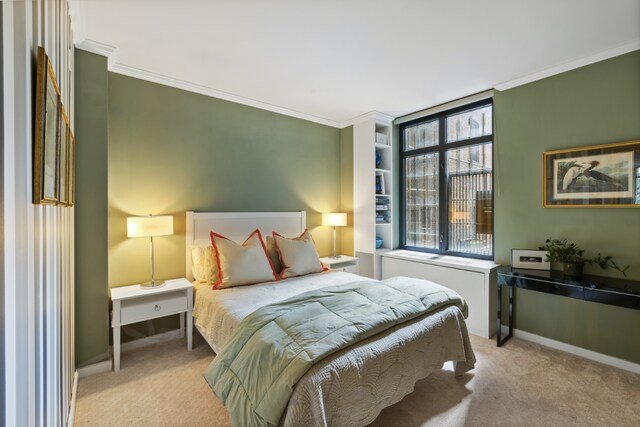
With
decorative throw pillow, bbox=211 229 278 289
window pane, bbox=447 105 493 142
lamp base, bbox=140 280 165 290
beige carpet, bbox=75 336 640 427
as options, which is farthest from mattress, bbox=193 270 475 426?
window pane, bbox=447 105 493 142

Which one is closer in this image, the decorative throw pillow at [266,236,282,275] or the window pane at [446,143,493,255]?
the decorative throw pillow at [266,236,282,275]

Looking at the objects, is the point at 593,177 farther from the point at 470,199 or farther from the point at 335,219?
the point at 335,219

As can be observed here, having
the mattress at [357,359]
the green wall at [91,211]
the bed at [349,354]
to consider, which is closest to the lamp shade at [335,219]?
the bed at [349,354]

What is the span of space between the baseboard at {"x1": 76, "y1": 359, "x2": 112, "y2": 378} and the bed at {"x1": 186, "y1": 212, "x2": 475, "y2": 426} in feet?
2.42

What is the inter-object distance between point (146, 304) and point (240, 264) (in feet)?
2.75

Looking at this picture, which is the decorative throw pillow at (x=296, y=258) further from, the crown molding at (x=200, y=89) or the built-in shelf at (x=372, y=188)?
the crown molding at (x=200, y=89)

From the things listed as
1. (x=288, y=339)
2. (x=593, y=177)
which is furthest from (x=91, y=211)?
(x=593, y=177)

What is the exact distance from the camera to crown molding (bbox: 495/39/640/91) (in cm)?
249

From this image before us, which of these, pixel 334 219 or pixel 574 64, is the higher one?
pixel 574 64

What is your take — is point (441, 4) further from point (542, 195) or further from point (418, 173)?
point (418, 173)

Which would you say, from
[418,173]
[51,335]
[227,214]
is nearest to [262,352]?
[51,335]

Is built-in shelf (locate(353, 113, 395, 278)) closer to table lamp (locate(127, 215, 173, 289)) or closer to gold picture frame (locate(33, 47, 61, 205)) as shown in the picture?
table lamp (locate(127, 215, 173, 289))

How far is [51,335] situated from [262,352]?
933 mm

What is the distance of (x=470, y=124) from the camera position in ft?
12.2
